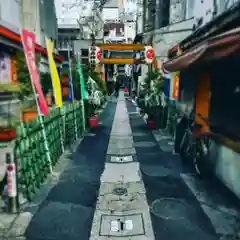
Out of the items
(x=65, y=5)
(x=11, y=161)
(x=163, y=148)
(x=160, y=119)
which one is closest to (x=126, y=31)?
(x=65, y=5)

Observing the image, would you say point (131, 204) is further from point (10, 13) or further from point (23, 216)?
point (10, 13)

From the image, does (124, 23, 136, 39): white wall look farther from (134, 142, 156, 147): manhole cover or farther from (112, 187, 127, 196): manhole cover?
(112, 187, 127, 196): manhole cover

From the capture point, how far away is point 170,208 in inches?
249

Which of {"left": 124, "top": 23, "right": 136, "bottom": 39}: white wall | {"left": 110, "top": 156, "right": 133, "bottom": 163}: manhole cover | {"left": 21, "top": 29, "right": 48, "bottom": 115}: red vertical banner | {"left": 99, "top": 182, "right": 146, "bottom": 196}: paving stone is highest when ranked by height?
{"left": 124, "top": 23, "right": 136, "bottom": 39}: white wall

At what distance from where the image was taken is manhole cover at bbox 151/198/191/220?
19.5 ft

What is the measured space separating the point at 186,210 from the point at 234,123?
7.82ft

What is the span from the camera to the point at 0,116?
12906mm

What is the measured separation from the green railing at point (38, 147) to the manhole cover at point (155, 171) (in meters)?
2.86

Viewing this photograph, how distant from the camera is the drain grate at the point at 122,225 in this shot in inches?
209

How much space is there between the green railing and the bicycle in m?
4.19

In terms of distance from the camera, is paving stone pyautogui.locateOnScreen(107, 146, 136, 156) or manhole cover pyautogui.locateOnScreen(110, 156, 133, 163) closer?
manhole cover pyautogui.locateOnScreen(110, 156, 133, 163)

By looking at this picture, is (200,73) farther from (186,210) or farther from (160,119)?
(160,119)

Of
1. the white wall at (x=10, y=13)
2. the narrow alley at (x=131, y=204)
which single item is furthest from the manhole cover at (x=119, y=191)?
the white wall at (x=10, y=13)

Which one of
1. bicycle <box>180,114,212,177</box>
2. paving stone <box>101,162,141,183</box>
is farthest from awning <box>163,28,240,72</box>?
paving stone <box>101,162,141,183</box>
